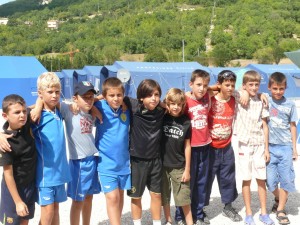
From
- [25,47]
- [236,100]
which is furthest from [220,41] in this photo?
[236,100]

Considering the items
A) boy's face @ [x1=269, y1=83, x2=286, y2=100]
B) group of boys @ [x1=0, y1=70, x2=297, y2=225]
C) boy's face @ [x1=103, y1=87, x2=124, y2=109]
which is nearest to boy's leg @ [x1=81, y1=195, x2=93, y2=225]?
group of boys @ [x1=0, y1=70, x2=297, y2=225]

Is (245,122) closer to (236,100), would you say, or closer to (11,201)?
(236,100)

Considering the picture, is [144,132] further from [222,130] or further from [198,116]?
[222,130]

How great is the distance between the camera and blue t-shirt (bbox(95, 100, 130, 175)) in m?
3.08

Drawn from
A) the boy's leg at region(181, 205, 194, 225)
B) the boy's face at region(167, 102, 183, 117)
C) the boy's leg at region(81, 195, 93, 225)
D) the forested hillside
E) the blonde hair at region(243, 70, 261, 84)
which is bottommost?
the boy's leg at region(181, 205, 194, 225)

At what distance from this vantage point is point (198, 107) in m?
3.38

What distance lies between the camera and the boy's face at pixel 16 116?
8.36 ft

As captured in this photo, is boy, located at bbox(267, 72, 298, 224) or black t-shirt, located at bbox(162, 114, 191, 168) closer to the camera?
black t-shirt, located at bbox(162, 114, 191, 168)

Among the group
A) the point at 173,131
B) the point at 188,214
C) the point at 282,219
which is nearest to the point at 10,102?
the point at 173,131

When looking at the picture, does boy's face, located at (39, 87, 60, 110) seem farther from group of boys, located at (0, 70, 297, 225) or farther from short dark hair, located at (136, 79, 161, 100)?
short dark hair, located at (136, 79, 161, 100)

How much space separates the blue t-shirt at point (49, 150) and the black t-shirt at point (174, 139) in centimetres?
90

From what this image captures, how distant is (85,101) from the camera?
2.98m

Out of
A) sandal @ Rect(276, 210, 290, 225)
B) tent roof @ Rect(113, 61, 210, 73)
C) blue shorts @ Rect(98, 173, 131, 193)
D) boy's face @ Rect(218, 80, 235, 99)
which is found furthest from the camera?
tent roof @ Rect(113, 61, 210, 73)

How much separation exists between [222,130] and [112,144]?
1086 mm
